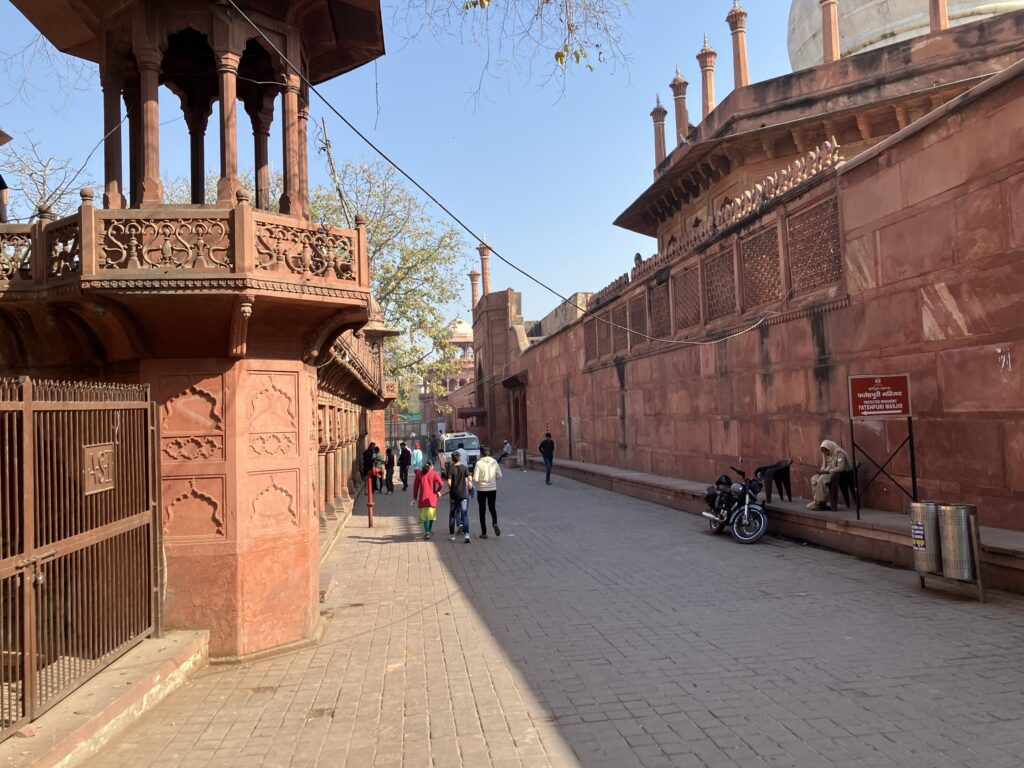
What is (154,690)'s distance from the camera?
5098 millimetres

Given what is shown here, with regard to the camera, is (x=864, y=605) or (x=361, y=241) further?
(x=864, y=605)

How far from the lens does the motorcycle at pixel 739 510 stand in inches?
446

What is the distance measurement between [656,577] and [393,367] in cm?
2423

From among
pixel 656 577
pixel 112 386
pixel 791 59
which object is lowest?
pixel 656 577

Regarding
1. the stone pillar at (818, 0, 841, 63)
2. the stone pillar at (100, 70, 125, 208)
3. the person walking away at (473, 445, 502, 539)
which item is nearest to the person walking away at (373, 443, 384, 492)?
the person walking away at (473, 445, 502, 539)

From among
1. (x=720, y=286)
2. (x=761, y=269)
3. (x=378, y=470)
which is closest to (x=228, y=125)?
(x=761, y=269)

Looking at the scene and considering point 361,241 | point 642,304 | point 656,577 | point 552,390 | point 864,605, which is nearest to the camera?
point 361,241

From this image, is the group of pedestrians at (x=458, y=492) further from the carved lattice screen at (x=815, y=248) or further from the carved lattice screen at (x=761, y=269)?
the carved lattice screen at (x=815, y=248)

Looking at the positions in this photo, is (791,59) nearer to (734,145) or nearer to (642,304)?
(734,145)

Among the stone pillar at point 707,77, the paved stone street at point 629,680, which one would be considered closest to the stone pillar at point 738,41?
the stone pillar at point 707,77

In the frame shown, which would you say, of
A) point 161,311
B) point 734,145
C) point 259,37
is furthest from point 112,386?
point 734,145

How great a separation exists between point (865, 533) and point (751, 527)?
2044 mm

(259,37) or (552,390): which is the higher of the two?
(259,37)

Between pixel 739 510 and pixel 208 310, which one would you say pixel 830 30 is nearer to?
pixel 739 510
